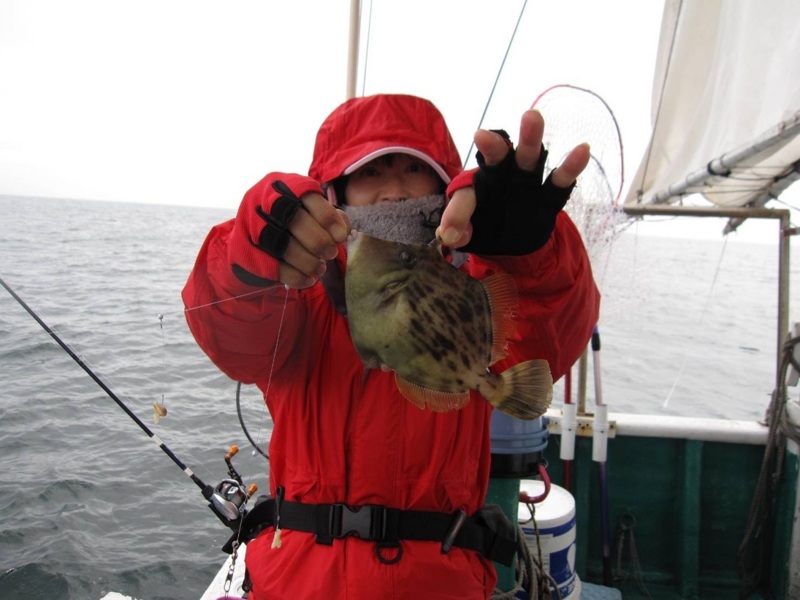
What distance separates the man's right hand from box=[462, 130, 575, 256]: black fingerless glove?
41 cm

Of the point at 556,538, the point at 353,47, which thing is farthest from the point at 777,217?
the point at 353,47

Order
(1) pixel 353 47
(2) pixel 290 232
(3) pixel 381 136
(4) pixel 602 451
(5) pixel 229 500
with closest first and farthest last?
(2) pixel 290 232 < (3) pixel 381 136 < (5) pixel 229 500 < (1) pixel 353 47 < (4) pixel 602 451

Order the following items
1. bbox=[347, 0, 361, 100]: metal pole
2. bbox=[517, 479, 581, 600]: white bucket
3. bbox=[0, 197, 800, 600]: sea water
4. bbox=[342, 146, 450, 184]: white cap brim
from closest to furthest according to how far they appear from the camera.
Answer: bbox=[342, 146, 450, 184]: white cap brim
bbox=[517, 479, 581, 600]: white bucket
bbox=[347, 0, 361, 100]: metal pole
bbox=[0, 197, 800, 600]: sea water

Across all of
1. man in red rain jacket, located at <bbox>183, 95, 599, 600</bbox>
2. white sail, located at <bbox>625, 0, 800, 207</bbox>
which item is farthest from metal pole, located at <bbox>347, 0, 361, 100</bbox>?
white sail, located at <bbox>625, 0, 800, 207</bbox>

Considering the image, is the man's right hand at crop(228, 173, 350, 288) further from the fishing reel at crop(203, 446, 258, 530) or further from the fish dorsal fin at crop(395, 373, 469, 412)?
the fishing reel at crop(203, 446, 258, 530)

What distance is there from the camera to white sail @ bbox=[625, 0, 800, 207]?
3.51 meters

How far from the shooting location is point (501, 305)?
1664mm

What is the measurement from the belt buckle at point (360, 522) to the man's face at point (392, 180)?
104cm

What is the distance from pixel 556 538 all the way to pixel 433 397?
2.17 meters

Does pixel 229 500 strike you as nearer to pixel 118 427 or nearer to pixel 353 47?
pixel 353 47

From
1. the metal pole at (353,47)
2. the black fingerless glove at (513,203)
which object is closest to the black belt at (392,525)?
the black fingerless glove at (513,203)

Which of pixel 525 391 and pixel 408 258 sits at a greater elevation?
pixel 408 258

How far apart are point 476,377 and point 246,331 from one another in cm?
71

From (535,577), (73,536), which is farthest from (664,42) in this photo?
(73,536)
